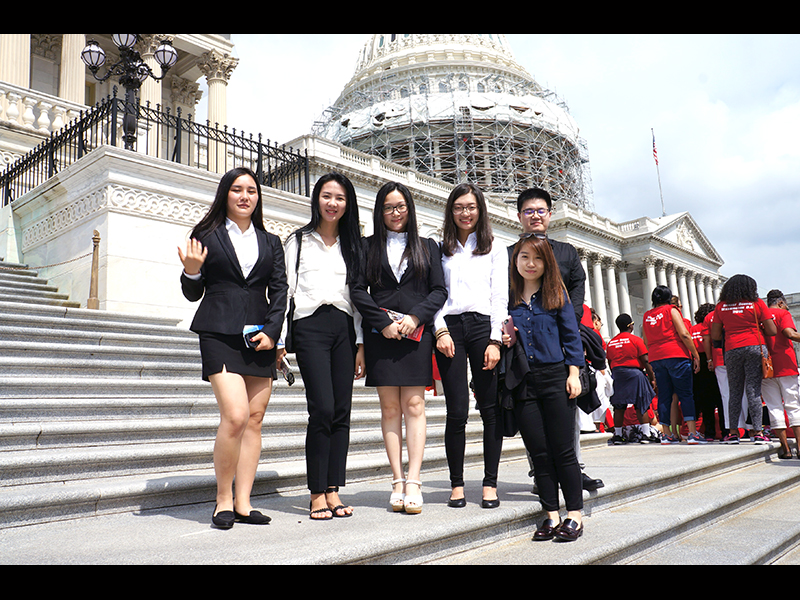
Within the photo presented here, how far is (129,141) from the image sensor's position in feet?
30.8

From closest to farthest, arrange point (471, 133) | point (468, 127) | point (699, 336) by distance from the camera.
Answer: point (699, 336) → point (471, 133) → point (468, 127)

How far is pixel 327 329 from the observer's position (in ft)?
11.9

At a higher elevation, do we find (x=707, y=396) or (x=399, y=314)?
(x=399, y=314)

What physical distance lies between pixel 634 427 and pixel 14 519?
7714mm

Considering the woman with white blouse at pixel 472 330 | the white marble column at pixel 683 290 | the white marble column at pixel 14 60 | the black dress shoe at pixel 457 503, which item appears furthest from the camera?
the white marble column at pixel 683 290

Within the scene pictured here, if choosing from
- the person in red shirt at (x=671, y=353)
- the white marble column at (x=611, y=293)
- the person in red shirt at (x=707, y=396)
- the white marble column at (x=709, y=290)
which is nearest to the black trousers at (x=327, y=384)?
the person in red shirt at (x=671, y=353)

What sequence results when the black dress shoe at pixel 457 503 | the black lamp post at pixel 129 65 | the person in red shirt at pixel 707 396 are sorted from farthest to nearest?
the black lamp post at pixel 129 65 < the person in red shirt at pixel 707 396 < the black dress shoe at pixel 457 503

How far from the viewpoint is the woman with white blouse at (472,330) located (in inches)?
148

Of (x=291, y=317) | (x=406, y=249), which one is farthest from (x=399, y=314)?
(x=291, y=317)

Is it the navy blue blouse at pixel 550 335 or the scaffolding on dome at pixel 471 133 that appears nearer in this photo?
the navy blue blouse at pixel 550 335

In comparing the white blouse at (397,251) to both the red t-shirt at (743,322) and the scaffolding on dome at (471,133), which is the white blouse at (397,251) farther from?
the scaffolding on dome at (471,133)

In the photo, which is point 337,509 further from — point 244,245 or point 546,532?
point 244,245

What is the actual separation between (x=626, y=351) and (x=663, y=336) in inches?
41.4

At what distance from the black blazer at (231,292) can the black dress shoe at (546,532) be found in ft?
5.58
